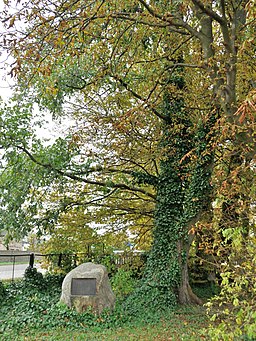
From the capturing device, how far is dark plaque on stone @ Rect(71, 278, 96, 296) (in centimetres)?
684

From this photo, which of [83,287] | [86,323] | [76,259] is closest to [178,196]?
[83,287]

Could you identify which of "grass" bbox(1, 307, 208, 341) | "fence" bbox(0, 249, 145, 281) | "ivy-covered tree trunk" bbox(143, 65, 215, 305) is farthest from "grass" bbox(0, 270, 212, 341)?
"fence" bbox(0, 249, 145, 281)

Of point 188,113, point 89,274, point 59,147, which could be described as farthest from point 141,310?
point 188,113

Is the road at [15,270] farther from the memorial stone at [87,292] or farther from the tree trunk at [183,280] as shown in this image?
the tree trunk at [183,280]

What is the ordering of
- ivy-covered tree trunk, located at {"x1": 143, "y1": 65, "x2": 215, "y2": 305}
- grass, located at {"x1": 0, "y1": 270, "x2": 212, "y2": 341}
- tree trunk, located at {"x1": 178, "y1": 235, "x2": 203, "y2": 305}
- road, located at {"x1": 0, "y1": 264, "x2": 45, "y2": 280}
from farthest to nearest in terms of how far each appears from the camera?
road, located at {"x1": 0, "y1": 264, "x2": 45, "y2": 280}
tree trunk, located at {"x1": 178, "y1": 235, "x2": 203, "y2": 305}
ivy-covered tree trunk, located at {"x1": 143, "y1": 65, "x2": 215, "y2": 305}
grass, located at {"x1": 0, "y1": 270, "x2": 212, "y2": 341}

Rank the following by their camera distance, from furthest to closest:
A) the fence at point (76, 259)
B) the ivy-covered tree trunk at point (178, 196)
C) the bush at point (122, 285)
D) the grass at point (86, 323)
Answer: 1. the fence at point (76, 259)
2. the bush at point (122, 285)
3. the ivy-covered tree trunk at point (178, 196)
4. the grass at point (86, 323)

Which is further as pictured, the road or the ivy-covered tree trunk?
the road

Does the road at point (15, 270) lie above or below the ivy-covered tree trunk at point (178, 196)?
below

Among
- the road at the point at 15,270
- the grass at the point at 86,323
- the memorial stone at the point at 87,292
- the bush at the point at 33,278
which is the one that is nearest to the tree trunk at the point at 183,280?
the grass at the point at 86,323

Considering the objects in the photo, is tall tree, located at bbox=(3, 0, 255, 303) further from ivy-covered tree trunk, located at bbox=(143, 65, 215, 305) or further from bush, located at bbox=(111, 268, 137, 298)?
bush, located at bbox=(111, 268, 137, 298)

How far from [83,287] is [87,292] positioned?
0.13 meters

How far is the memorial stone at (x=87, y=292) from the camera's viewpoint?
6727mm

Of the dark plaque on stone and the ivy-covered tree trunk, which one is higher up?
the ivy-covered tree trunk

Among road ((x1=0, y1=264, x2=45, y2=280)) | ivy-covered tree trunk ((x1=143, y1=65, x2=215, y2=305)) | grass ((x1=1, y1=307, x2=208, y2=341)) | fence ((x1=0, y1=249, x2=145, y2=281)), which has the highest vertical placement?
ivy-covered tree trunk ((x1=143, y1=65, x2=215, y2=305))
